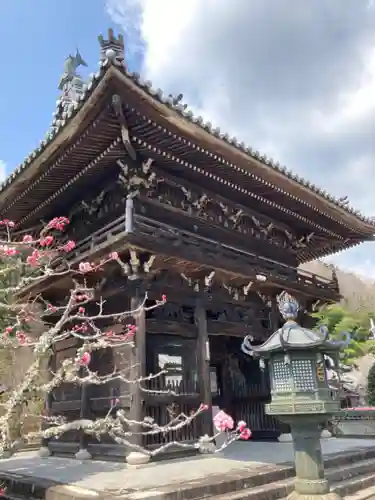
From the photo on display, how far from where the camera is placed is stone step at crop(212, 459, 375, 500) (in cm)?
551

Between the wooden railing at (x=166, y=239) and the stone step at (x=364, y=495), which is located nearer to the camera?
the stone step at (x=364, y=495)

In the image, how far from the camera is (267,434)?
10.8m

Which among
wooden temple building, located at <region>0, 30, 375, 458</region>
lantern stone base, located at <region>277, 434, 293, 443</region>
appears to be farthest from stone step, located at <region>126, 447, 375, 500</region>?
lantern stone base, located at <region>277, 434, 293, 443</region>

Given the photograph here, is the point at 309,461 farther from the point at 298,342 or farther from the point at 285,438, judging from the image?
the point at 285,438

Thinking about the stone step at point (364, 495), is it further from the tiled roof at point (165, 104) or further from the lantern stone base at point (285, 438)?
the tiled roof at point (165, 104)

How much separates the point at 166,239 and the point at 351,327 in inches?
1106


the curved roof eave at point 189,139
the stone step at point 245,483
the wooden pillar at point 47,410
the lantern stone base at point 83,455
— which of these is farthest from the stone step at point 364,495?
the wooden pillar at point 47,410

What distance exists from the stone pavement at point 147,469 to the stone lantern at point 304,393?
1723 millimetres

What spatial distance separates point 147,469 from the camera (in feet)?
22.4

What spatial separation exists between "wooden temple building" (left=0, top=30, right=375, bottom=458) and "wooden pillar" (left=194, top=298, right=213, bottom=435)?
23mm

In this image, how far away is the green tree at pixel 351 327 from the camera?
1175 inches

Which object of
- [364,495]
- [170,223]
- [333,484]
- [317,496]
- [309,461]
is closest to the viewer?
[317,496]

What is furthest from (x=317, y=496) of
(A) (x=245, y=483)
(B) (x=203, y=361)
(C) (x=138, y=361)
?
(B) (x=203, y=361)

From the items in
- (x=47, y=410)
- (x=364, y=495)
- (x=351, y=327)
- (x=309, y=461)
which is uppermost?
(x=351, y=327)
